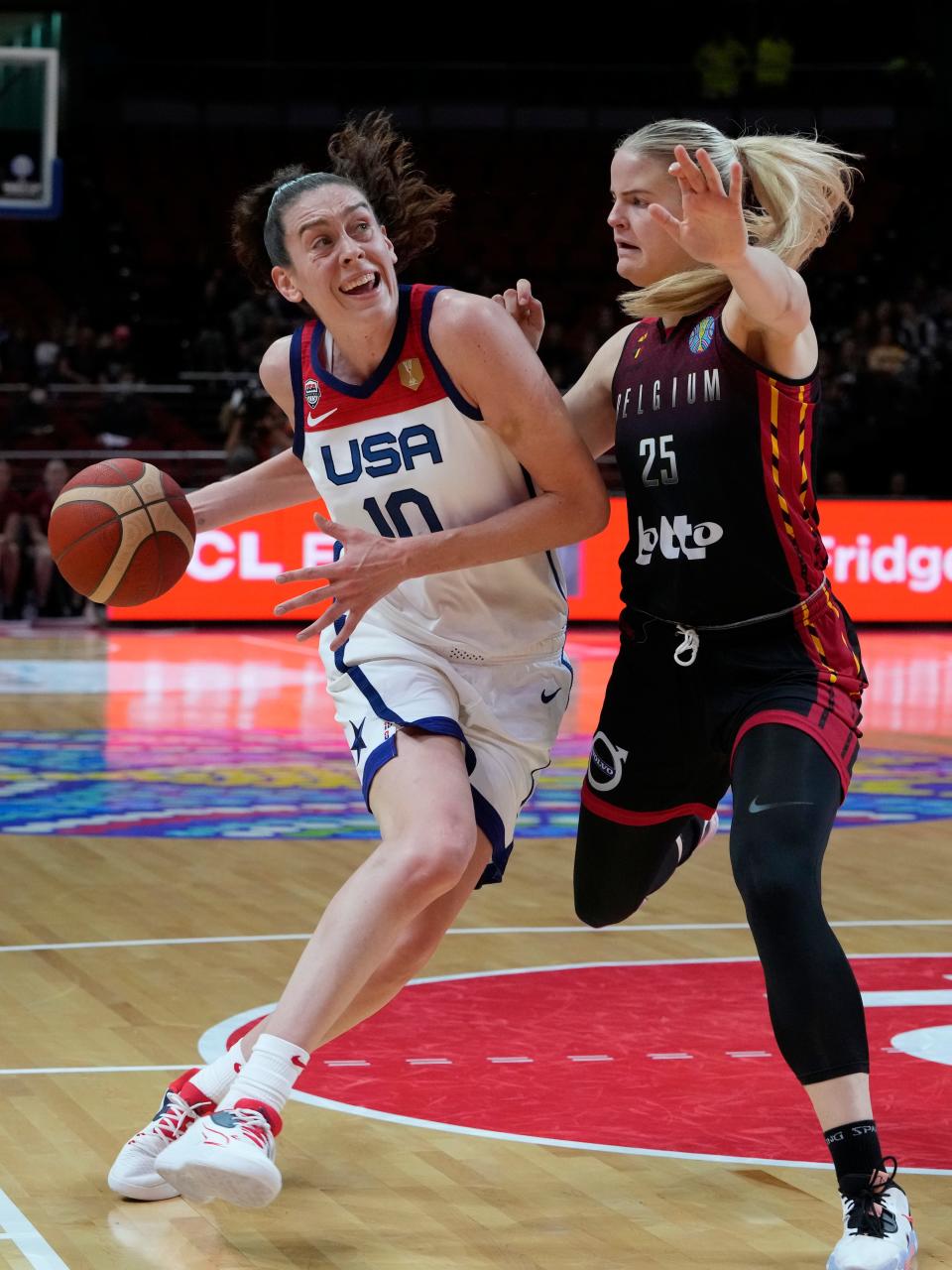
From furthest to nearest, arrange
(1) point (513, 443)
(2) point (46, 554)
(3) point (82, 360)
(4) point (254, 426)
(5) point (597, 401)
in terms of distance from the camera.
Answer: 1. (3) point (82, 360)
2. (4) point (254, 426)
3. (2) point (46, 554)
4. (5) point (597, 401)
5. (1) point (513, 443)

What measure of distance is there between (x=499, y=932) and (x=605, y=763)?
2231mm

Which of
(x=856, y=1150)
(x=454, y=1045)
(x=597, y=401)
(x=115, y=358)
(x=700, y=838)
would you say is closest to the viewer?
(x=856, y=1150)

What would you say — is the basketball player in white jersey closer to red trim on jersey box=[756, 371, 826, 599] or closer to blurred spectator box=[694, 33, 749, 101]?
red trim on jersey box=[756, 371, 826, 599]

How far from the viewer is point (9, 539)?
1669 cm

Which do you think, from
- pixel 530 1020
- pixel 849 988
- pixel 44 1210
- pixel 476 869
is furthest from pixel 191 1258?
pixel 530 1020

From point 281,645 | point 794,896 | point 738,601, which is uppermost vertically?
point 738,601

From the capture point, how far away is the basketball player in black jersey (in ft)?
10.9

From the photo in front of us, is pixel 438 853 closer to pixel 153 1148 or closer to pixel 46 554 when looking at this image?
pixel 153 1148

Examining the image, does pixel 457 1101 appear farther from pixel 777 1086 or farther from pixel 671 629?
pixel 671 629

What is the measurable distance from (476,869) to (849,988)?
83 centimetres

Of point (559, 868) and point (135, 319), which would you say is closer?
point (559, 868)

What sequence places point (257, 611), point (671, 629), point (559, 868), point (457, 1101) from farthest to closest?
point (257, 611) < point (559, 868) < point (457, 1101) < point (671, 629)

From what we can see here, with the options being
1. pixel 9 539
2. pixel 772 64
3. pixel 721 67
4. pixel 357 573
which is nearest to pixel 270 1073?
pixel 357 573

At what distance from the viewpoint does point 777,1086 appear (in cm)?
440
